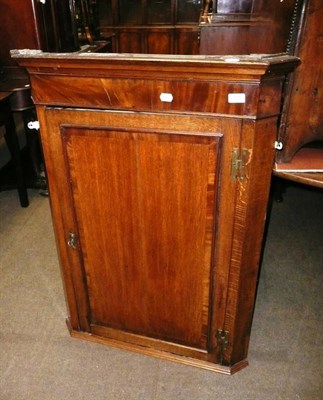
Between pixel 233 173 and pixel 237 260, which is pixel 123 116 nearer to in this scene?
pixel 233 173

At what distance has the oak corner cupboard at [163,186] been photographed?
0.94m

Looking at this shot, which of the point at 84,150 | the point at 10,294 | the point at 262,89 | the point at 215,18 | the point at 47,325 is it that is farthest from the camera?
the point at 215,18

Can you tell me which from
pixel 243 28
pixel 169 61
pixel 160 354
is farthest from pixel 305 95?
pixel 243 28

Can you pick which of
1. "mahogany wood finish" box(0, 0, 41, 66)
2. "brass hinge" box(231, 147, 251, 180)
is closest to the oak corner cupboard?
"brass hinge" box(231, 147, 251, 180)

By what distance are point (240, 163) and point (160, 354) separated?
0.91m

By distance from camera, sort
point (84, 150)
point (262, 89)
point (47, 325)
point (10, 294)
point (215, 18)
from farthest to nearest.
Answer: point (215, 18)
point (10, 294)
point (47, 325)
point (84, 150)
point (262, 89)

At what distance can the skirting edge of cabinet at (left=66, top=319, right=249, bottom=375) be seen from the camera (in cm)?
143

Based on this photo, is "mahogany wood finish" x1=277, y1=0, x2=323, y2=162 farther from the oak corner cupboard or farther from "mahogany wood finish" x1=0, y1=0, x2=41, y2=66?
"mahogany wood finish" x1=0, y1=0, x2=41, y2=66

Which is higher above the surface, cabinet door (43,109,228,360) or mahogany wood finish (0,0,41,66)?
mahogany wood finish (0,0,41,66)

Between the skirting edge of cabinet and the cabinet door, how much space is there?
1.3 inches

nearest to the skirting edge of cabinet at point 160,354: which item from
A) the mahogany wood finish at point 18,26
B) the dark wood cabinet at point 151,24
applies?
the mahogany wood finish at point 18,26

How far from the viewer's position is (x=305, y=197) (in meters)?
2.83

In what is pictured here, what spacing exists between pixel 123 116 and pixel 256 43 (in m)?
1.24

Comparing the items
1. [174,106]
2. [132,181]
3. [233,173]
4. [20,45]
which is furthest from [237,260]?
[20,45]
